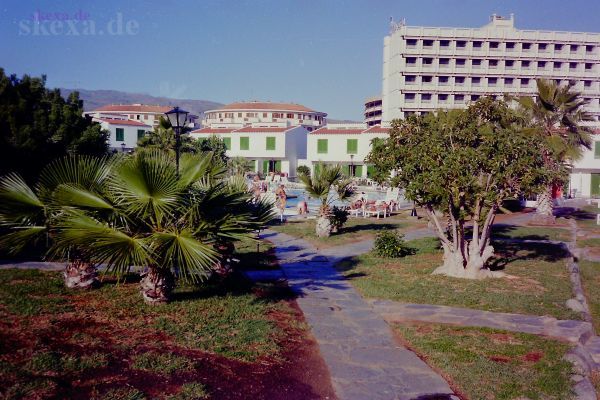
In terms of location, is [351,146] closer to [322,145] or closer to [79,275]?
[322,145]

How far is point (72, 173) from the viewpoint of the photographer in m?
7.09

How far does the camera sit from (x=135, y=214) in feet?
22.3

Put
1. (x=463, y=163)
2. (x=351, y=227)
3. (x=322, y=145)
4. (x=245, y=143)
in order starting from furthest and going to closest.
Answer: (x=245, y=143) → (x=322, y=145) → (x=351, y=227) → (x=463, y=163)

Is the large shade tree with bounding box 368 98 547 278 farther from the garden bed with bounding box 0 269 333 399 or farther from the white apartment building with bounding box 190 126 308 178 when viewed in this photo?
the white apartment building with bounding box 190 126 308 178

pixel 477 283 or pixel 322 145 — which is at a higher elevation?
pixel 322 145

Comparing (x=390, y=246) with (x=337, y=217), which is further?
(x=337, y=217)

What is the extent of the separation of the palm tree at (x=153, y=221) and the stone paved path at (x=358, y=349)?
179cm

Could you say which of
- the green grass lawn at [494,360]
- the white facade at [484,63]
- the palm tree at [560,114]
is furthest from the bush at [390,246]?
the white facade at [484,63]

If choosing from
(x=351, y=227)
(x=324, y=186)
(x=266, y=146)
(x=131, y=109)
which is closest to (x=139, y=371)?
(x=324, y=186)

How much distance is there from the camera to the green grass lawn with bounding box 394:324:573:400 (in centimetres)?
517

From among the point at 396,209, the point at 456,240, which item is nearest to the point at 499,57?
the point at 396,209

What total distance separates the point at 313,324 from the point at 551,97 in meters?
15.8

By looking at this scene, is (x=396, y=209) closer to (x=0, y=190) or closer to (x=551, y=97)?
(x=551, y=97)

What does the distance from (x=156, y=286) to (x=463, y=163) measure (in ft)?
18.6
